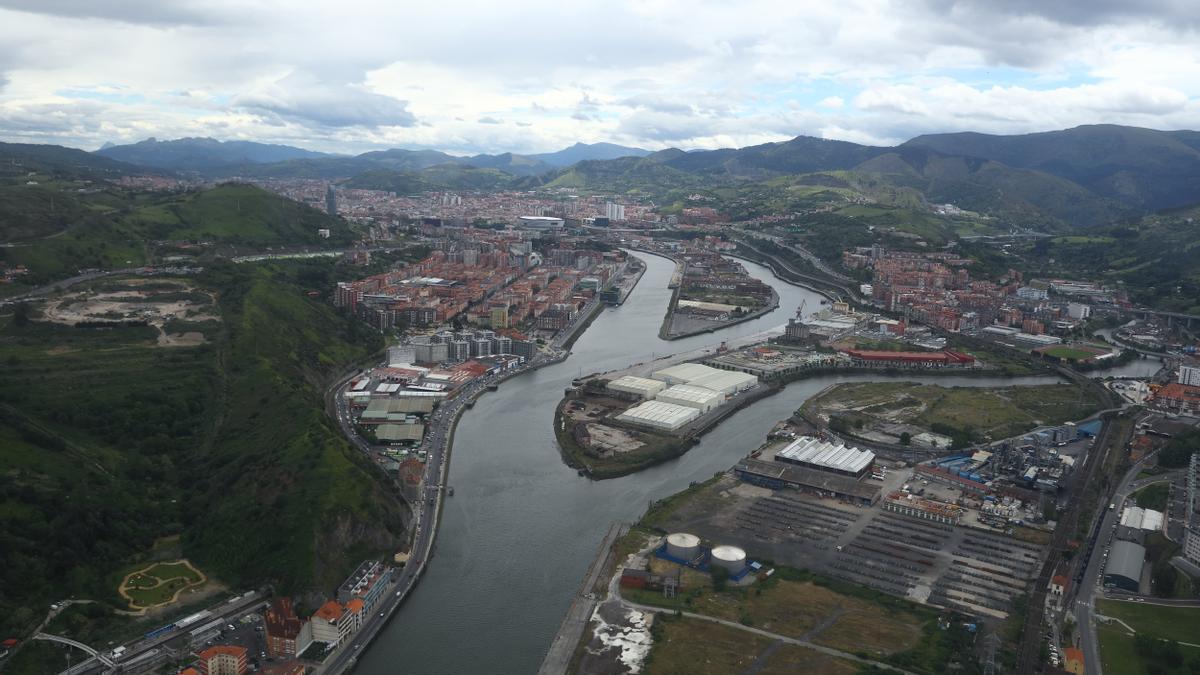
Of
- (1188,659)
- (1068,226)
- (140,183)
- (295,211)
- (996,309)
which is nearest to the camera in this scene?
(1188,659)

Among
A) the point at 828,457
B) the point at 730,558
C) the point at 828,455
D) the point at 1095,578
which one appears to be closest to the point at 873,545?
the point at 730,558

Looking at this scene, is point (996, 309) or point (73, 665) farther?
point (996, 309)

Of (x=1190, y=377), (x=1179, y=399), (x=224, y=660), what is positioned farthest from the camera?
(x=1190, y=377)

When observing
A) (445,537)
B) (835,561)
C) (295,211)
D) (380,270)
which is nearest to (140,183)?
(295,211)

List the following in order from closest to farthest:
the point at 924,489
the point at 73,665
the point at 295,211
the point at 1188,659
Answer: the point at 73,665 → the point at 1188,659 → the point at 924,489 → the point at 295,211

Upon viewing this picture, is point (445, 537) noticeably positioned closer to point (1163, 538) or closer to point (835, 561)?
point (835, 561)

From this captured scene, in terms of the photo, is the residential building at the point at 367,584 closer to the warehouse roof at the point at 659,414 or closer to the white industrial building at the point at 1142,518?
the warehouse roof at the point at 659,414

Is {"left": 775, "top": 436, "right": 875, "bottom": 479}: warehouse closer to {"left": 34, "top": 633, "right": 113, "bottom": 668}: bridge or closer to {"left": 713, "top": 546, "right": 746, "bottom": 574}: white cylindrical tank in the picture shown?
{"left": 713, "top": 546, "right": 746, "bottom": 574}: white cylindrical tank

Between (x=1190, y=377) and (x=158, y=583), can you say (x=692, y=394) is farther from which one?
(x=1190, y=377)
